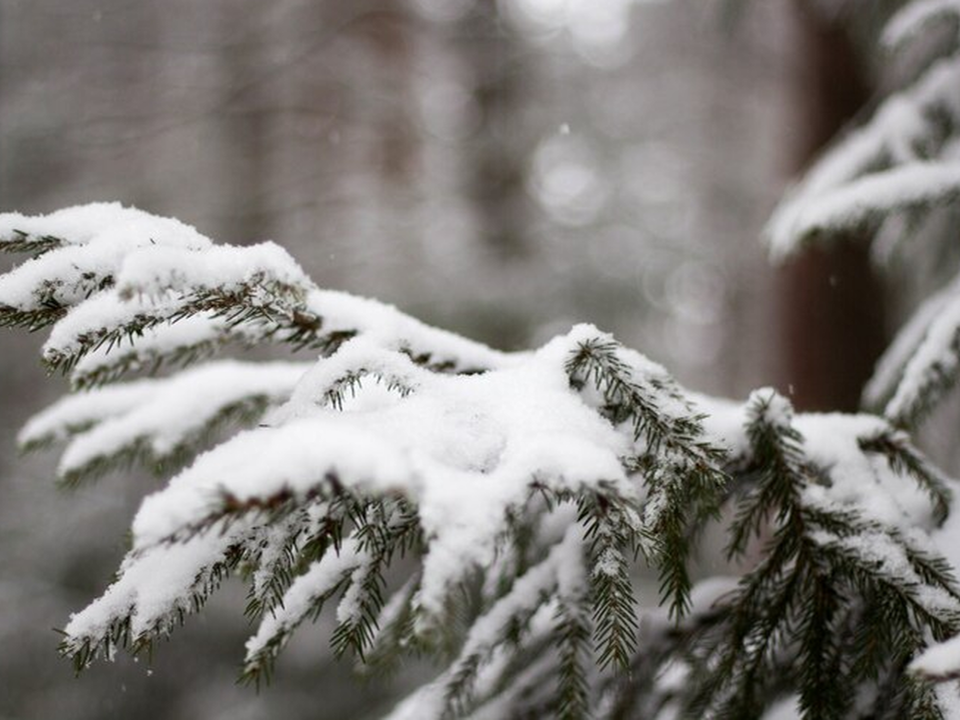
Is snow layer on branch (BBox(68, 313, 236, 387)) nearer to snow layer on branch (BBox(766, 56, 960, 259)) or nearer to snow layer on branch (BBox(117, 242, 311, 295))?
snow layer on branch (BBox(117, 242, 311, 295))

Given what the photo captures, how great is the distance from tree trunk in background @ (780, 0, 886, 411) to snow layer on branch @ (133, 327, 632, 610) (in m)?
3.39

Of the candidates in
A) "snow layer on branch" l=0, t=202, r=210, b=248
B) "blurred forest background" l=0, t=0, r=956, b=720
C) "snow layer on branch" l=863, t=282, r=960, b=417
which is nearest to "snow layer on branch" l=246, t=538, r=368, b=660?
"snow layer on branch" l=0, t=202, r=210, b=248

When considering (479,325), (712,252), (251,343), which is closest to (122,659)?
(479,325)

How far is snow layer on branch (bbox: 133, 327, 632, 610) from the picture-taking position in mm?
690

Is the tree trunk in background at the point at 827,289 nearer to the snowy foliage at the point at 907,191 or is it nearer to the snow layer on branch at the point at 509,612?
the snowy foliage at the point at 907,191

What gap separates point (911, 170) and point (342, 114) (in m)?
4.91

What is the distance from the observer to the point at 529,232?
5629 mm

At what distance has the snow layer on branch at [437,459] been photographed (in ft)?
2.26

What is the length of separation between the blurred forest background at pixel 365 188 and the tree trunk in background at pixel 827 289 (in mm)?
13

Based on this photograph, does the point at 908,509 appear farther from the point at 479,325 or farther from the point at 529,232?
the point at 529,232

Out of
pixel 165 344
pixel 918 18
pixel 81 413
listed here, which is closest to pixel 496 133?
pixel 918 18

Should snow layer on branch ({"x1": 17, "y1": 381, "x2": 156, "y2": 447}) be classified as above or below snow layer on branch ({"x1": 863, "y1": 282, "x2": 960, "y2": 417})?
below

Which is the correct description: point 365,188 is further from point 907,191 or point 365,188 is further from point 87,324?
point 87,324

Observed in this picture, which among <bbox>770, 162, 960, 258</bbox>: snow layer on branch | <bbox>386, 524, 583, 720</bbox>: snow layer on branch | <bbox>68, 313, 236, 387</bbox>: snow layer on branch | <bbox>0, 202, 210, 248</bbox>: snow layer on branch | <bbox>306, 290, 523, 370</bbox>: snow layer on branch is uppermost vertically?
<bbox>770, 162, 960, 258</bbox>: snow layer on branch
